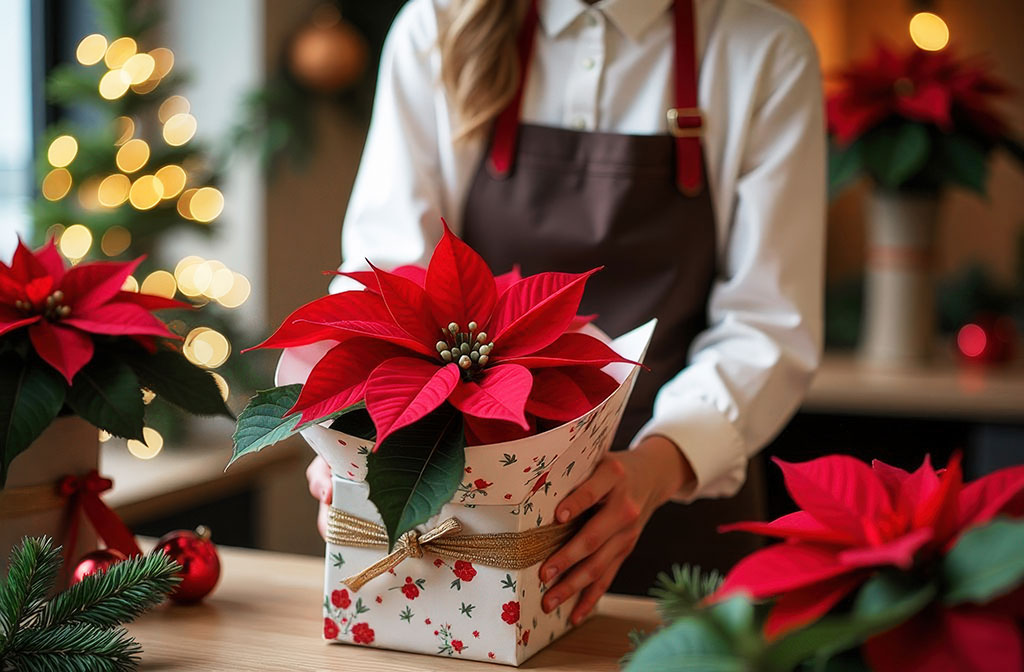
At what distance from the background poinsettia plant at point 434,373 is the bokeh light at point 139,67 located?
1441mm

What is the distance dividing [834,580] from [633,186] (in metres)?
0.71

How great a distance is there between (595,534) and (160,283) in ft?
4.82

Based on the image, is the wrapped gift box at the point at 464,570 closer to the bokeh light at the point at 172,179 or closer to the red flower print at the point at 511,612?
the red flower print at the point at 511,612

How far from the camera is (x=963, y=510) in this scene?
0.53 meters

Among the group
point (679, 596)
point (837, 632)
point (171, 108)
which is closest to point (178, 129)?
point (171, 108)

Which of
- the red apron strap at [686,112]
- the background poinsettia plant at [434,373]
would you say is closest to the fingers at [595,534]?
the background poinsettia plant at [434,373]

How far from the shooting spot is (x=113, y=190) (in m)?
1.99

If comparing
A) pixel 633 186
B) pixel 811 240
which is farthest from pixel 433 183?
pixel 811 240

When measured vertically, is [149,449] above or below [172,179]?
below

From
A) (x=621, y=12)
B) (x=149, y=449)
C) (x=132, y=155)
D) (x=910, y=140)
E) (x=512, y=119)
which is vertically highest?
(x=621, y=12)

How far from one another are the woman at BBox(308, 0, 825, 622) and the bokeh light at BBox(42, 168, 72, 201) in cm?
96

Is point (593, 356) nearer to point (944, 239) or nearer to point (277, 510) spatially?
point (277, 510)

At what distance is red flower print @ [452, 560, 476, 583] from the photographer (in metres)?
0.72

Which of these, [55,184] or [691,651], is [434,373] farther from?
[55,184]
